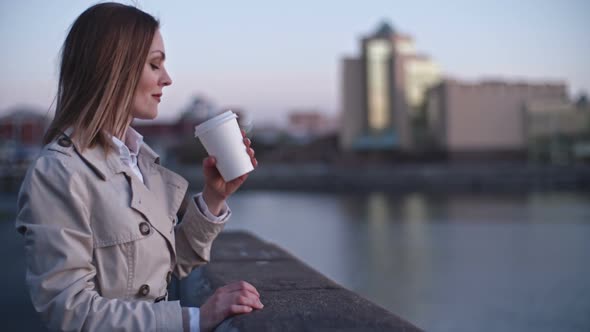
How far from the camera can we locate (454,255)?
22.6 ft

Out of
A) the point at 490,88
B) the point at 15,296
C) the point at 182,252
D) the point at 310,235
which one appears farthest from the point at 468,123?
the point at 182,252

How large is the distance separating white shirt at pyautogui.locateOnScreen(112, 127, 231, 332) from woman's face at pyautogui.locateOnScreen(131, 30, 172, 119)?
0.22 feet

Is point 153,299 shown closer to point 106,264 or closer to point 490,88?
point 106,264

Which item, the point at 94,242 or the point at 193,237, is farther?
the point at 193,237

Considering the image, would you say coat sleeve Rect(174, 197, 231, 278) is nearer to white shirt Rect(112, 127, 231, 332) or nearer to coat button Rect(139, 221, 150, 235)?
white shirt Rect(112, 127, 231, 332)

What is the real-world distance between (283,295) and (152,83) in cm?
71

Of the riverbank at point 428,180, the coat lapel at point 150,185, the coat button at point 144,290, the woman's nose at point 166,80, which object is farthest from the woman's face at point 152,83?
the riverbank at point 428,180

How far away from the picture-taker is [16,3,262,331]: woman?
1195 mm

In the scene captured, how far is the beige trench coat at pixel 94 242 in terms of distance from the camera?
46.7 inches

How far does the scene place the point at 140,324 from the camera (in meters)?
1.23

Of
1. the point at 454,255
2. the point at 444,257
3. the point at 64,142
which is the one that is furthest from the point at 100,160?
the point at 454,255

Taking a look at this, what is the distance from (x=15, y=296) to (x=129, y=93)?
134 inches

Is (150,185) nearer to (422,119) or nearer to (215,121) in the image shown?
(215,121)

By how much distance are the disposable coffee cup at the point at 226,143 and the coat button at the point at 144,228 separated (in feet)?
0.82
